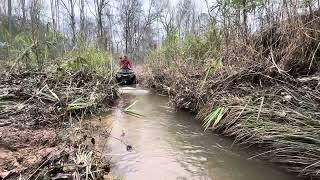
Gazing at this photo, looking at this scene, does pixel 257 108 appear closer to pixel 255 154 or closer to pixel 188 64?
pixel 255 154

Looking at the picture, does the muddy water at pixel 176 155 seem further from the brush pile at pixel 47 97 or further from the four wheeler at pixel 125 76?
the four wheeler at pixel 125 76

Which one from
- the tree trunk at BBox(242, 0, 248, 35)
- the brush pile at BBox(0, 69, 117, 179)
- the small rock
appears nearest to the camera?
the small rock

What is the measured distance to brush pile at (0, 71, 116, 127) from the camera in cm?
628

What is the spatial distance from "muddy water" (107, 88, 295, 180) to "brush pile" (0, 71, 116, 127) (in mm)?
875

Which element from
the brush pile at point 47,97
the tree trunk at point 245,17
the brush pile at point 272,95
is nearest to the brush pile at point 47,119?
the brush pile at point 47,97

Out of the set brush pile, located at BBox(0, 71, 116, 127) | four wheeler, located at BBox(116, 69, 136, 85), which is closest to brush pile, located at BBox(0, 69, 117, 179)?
brush pile, located at BBox(0, 71, 116, 127)

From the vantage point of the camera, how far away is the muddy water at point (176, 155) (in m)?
4.54

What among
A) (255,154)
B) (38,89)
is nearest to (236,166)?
(255,154)

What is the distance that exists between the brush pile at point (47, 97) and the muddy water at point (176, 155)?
2.87ft

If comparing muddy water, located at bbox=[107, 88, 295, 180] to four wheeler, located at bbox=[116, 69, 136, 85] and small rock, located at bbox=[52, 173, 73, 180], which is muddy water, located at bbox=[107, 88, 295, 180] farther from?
Result: four wheeler, located at bbox=[116, 69, 136, 85]

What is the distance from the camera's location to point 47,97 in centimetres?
729

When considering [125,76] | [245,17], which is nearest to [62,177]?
[245,17]

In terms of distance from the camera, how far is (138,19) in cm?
3878

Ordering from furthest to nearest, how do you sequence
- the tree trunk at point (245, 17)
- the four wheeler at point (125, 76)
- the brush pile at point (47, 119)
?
the four wheeler at point (125, 76)
the tree trunk at point (245, 17)
the brush pile at point (47, 119)
